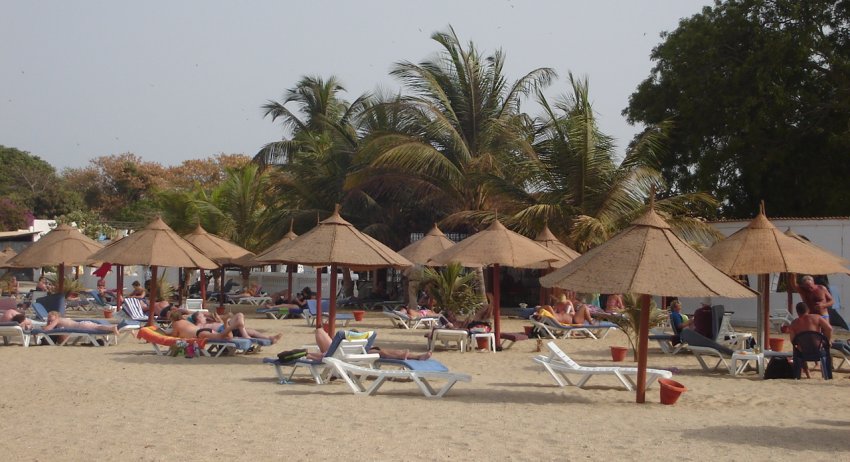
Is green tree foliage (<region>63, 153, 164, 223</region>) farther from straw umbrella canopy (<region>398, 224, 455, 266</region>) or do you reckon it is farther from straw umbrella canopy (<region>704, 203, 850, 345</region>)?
straw umbrella canopy (<region>704, 203, 850, 345</region>)

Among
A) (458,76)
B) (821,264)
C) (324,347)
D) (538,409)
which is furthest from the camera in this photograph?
(458,76)

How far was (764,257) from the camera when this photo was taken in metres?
12.7

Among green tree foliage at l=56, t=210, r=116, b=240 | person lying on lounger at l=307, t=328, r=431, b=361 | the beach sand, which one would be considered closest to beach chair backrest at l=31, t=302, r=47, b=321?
the beach sand

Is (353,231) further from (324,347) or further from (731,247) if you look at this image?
(731,247)

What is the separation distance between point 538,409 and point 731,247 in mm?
5371

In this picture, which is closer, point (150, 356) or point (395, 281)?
point (150, 356)

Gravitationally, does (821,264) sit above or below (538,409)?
above

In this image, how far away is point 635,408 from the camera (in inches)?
354

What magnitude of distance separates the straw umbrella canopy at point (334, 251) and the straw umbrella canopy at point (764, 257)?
14.5 ft

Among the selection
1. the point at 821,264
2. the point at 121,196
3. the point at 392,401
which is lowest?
the point at 392,401

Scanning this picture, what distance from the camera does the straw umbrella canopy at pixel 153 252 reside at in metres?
15.3

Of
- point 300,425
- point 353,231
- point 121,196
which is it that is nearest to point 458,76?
point 353,231

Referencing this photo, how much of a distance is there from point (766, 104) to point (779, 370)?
52.0 ft

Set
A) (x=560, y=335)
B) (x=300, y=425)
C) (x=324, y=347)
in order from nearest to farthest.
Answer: (x=300, y=425), (x=324, y=347), (x=560, y=335)
